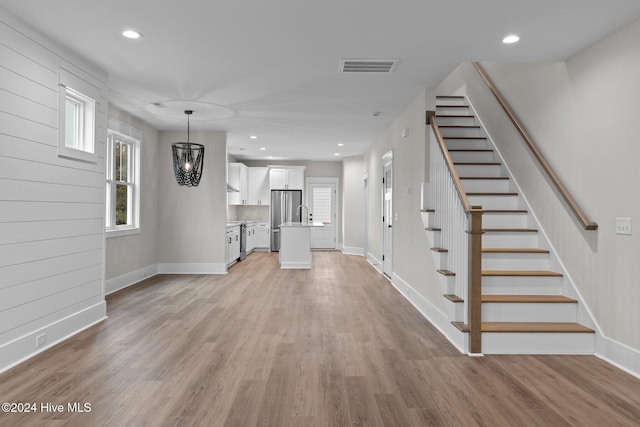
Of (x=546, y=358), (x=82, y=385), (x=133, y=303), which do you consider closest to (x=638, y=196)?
(x=546, y=358)

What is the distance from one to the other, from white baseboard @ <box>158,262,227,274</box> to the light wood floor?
2.66 m

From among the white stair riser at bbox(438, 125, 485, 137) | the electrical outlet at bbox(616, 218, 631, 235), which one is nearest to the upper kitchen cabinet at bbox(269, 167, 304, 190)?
the white stair riser at bbox(438, 125, 485, 137)

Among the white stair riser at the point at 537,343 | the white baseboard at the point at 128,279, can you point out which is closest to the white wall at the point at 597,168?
the white stair riser at the point at 537,343

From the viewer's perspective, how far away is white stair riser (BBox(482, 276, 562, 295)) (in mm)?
3740

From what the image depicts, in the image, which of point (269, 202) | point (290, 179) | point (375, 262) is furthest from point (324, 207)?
point (375, 262)

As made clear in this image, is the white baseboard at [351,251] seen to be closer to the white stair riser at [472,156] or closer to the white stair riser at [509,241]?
the white stair riser at [472,156]

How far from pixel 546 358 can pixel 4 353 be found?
165 inches

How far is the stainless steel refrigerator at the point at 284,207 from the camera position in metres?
11.1

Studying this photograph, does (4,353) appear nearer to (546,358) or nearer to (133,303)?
(133,303)

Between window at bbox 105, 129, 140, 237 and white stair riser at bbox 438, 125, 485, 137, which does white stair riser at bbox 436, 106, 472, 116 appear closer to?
white stair riser at bbox 438, 125, 485, 137

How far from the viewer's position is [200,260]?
7254 mm

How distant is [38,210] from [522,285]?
14.3 ft

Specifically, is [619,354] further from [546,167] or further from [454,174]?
Answer: [454,174]

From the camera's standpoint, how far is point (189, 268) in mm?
7234
